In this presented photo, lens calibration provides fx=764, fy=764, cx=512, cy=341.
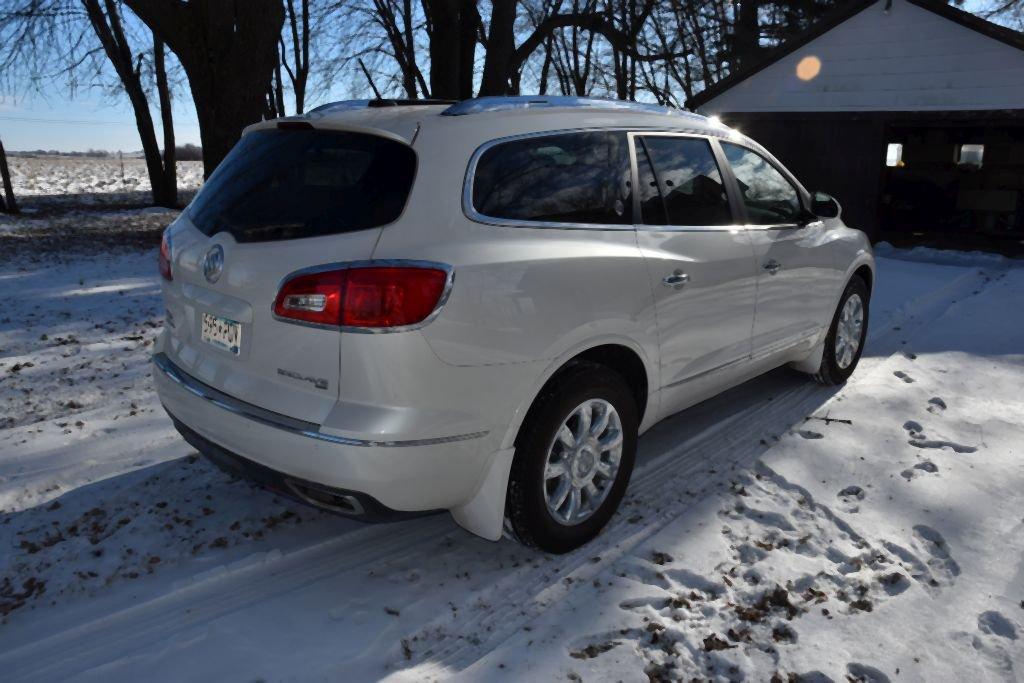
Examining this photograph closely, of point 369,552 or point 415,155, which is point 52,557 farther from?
point 415,155

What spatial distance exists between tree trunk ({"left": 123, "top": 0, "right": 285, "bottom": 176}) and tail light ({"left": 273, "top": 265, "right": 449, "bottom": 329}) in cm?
932

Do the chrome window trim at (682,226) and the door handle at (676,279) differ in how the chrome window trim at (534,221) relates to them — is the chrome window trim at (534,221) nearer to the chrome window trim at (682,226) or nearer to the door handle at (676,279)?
the chrome window trim at (682,226)

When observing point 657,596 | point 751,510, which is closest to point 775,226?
point 751,510

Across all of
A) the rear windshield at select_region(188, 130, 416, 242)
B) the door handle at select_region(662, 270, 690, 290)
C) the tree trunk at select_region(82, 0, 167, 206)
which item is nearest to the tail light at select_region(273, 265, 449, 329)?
the rear windshield at select_region(188, 130, 416, 242)

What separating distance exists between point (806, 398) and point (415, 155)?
3594 mm

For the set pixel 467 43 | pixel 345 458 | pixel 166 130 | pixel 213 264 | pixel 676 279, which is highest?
pixel 467 43

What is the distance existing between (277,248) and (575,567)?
68.4 inches

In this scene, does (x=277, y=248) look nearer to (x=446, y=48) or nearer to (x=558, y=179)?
(x=558, y=179)

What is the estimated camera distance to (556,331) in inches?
114

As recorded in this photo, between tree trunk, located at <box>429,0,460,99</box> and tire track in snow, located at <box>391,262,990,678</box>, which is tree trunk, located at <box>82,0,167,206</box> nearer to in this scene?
tree trunk, located at <box>429,0,460,99</box>

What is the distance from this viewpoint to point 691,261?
3.61 metres

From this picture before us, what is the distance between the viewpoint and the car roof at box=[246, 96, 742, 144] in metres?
2.82

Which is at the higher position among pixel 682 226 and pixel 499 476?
pixel 682 226

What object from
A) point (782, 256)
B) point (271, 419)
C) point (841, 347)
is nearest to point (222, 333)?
point (271, 419)
